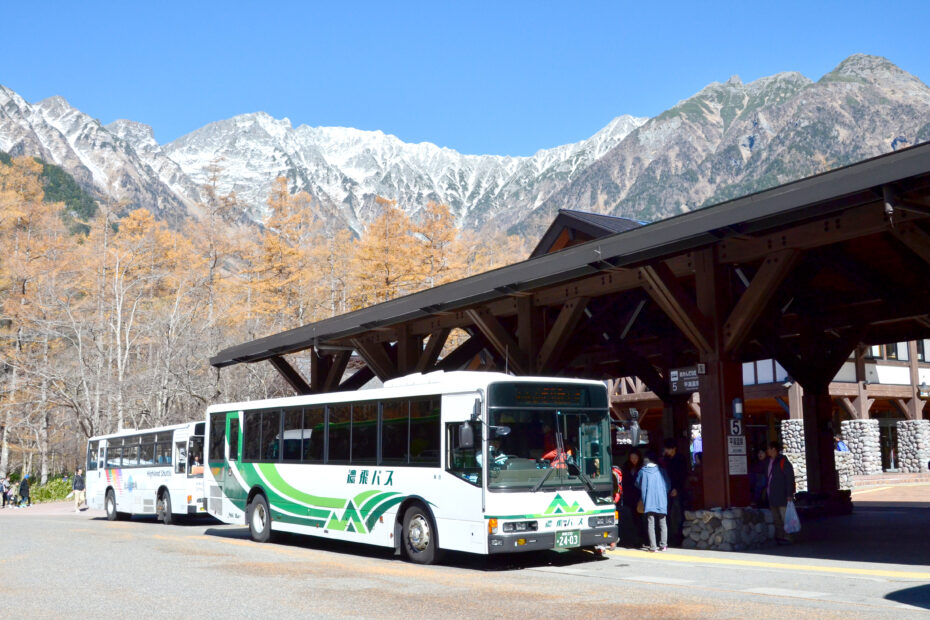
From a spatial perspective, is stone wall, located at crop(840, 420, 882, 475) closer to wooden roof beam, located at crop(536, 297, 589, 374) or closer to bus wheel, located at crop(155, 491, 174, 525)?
wooden roof beam, located at crop(536, 297, 589, 374)

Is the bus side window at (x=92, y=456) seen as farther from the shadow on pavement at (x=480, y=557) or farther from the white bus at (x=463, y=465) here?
the white bus at (x=463, y=465)

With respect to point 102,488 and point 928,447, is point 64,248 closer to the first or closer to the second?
point 102,488

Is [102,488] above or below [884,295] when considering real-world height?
below

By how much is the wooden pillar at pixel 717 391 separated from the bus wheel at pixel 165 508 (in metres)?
16.0

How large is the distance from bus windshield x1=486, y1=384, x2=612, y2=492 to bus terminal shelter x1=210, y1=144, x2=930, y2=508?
1.93 metres

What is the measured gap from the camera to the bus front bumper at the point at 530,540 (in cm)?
1139

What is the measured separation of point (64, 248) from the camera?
5094 cm

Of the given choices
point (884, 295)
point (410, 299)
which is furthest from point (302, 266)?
point (884, 295)

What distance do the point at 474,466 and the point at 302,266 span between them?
150 ft

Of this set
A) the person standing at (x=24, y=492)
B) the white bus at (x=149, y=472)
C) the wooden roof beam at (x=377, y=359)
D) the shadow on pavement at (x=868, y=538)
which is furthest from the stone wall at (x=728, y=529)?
the person standing at (x=24, y=492)

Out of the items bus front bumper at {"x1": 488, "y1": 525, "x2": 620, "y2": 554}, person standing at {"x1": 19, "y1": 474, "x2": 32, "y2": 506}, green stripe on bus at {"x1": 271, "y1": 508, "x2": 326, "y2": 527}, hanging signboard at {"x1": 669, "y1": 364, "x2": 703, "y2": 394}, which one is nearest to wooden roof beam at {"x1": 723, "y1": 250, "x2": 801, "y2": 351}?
hanging signboard at {"x1": 669, "y1": 364, "x2": 703, "y2": 394}

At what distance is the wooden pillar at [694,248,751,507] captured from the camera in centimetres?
1312

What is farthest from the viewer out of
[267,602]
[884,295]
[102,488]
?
[102,488]

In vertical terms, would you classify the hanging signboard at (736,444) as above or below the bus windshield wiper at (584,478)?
above
